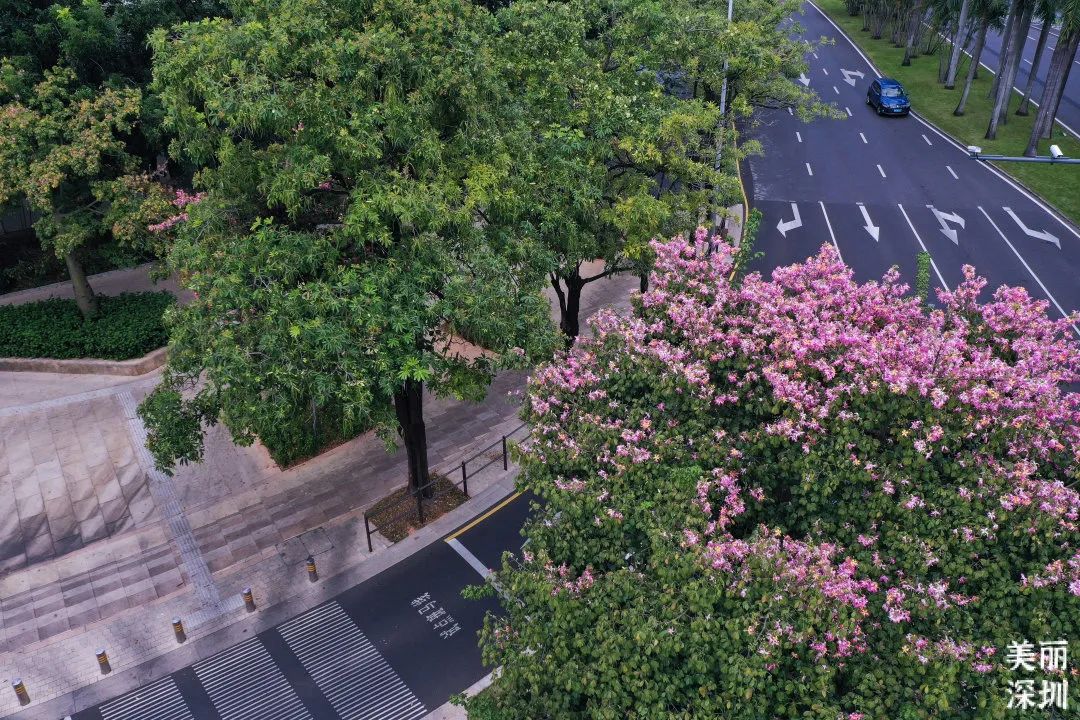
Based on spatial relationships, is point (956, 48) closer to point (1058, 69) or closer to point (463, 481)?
point (1058, 69)

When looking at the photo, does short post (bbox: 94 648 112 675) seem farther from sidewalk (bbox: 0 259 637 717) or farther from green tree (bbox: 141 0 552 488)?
green tree (bbox: 141 0 552 488)

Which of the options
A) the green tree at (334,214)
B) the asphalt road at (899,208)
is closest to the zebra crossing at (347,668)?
the green tree at (334,214)

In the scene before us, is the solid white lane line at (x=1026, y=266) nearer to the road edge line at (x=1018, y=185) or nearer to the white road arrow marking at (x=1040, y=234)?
the white road arrow marking at (x=1040, y=234)

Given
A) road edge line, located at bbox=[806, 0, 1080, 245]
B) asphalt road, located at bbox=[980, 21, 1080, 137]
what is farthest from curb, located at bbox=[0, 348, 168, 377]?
asphalt road, located at bbox=[980, 21, 1080, 137]

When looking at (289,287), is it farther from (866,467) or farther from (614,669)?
(866,467)

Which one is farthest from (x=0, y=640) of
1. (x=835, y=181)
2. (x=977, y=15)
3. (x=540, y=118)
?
(x=977, y=15)
